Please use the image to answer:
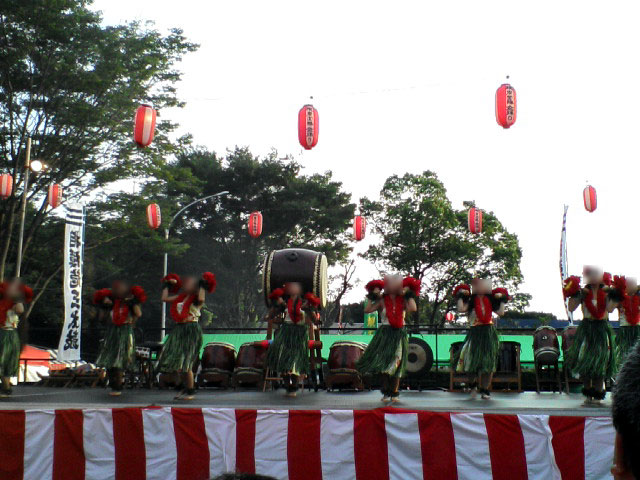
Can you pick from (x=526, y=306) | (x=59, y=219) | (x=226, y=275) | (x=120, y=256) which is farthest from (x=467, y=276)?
(x=59, y=219)

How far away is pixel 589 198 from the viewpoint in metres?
15.8

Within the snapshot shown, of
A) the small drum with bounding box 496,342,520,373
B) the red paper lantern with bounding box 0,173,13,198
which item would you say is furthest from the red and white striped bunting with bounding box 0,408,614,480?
the red paper lantern with bounding box 0,173,13,198

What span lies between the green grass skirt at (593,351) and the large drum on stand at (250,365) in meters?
4.00

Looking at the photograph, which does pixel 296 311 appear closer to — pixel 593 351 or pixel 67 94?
pixel 593 351

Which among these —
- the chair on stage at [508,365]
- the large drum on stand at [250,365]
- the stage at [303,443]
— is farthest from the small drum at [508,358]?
the stage at [303,443]

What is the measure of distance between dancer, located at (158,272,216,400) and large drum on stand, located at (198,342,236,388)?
148 cm

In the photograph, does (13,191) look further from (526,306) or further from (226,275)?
(526,306)

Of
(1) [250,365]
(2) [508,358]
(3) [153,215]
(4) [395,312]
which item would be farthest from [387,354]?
(3) [153,215]

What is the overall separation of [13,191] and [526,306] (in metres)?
22.5

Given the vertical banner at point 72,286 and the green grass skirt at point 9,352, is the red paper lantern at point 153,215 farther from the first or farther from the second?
the green grass skirt at point 9,352

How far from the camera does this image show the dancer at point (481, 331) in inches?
305

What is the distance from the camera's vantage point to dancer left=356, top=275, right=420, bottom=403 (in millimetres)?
7406

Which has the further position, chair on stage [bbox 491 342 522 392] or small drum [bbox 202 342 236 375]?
small drum [bbox 202 342 236 375]

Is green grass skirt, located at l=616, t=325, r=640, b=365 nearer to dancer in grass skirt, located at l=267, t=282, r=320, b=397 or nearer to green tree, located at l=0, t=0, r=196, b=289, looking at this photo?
dancer in grass skirt, located at l=267, t=282, r=320, b=397
